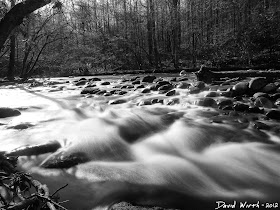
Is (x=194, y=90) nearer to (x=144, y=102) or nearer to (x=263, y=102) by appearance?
(x=144, y=102)

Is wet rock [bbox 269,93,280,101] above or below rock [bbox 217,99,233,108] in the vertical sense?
above

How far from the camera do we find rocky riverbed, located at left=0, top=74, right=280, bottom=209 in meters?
2.54

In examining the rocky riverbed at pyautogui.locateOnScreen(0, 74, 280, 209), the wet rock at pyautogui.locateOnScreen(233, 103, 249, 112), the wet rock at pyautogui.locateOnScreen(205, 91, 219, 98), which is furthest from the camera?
the wet rock at pyautogui.locateOnScreen(205, 91, 219, 98)

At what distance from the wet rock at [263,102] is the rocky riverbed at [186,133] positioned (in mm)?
20

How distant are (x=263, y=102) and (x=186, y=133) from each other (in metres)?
2.54

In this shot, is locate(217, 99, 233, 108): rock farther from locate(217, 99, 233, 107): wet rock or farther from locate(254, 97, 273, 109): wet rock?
locate(254, 97, 273, 109): wet rock

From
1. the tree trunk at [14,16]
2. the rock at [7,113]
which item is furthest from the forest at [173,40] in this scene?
the tree trunk at [14,16]

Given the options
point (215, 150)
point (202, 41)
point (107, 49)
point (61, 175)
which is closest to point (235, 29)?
point (202, 41)

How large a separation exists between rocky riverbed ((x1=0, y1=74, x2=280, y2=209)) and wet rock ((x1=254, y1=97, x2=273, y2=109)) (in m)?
0.02

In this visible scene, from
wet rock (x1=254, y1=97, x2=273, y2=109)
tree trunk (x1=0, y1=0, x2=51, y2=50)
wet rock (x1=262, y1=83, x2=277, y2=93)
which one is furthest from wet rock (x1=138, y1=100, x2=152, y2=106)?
tree trunk (x1=0, y1=0, x2=51, y2=50)

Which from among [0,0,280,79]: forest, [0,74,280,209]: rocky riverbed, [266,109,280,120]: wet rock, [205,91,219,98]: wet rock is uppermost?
[0,0,280,79]: forest

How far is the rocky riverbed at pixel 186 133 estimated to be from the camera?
2.54m

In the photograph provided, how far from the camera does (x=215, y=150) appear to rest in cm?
334

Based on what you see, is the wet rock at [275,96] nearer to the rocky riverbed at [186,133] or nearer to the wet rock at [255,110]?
the rocky riverbed at [186,133]
